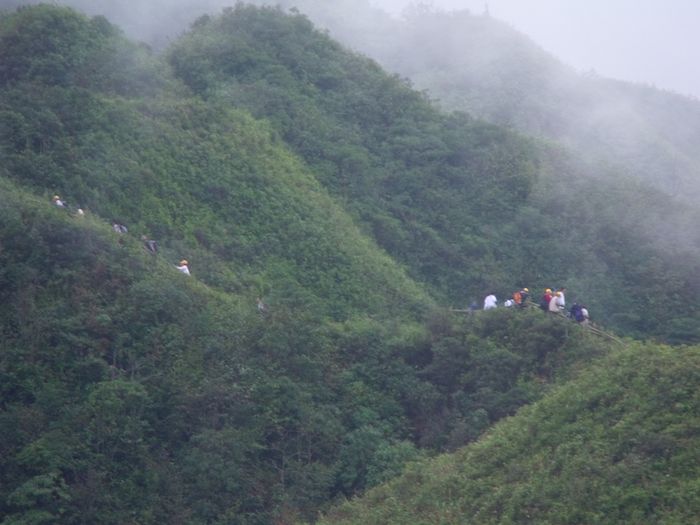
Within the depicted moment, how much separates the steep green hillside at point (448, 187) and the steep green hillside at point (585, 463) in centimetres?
981

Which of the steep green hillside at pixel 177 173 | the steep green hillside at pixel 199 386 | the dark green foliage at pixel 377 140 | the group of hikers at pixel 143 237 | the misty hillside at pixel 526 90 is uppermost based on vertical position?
the misty hillside at pixel 526 90

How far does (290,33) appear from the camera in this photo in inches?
1259

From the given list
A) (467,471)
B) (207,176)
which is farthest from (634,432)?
(207,176)

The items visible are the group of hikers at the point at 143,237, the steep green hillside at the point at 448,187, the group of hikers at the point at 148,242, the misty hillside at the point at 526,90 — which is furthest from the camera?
the misty hillside at the point at 526,90

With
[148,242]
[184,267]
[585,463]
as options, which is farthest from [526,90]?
[585,463]

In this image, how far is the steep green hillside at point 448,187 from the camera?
26.6 meters

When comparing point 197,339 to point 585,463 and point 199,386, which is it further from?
point 585,463

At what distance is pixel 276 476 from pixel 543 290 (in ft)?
34.4

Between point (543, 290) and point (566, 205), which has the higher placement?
point (566, 205)

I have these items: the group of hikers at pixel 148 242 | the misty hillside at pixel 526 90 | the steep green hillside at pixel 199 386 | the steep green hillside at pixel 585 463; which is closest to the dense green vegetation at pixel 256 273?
the steep green hillside at pixel 199 386

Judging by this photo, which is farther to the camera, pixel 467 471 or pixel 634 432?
pixel 467 471

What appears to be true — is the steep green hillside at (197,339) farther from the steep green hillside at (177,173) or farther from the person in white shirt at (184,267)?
the person in white shirt at (184,267)

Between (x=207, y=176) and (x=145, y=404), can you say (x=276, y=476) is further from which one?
(x=207, y=176)

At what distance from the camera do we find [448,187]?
28.9 m
